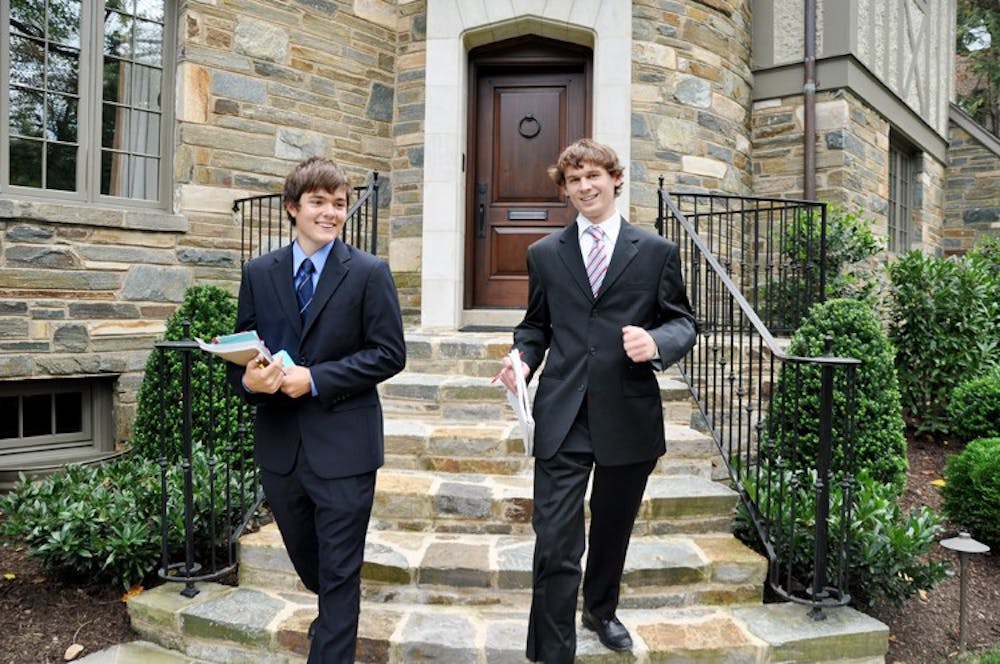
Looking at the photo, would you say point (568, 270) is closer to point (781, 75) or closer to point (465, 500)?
point (465, 500)

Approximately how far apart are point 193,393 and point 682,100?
4.71m

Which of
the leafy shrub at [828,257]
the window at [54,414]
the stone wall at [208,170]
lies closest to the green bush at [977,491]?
the leafy shrub at [828,257]

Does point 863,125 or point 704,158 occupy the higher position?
point 863,125

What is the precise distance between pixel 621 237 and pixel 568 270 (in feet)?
0.67

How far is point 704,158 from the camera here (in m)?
6.65

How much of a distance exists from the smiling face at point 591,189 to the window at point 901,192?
8134mm

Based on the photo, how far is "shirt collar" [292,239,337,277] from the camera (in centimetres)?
225

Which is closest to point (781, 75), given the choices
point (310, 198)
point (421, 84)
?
point (421, 84)

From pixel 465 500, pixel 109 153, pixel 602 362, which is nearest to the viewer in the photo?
pixel 602 362

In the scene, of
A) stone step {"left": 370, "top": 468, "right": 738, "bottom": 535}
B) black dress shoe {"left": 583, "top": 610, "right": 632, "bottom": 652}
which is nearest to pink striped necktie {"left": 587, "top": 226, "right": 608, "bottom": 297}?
black dress shoe {"left": 583, "top": 610, "right": 632, "bottom": 652}

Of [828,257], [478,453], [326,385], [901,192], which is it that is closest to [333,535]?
[326,385]

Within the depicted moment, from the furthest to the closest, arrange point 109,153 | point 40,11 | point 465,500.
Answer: point 109,153, point 40,11, point 465,500

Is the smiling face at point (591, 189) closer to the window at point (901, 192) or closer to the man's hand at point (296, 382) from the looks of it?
the man's hand at point (296, 382)

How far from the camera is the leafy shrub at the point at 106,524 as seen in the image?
10.6 ft
